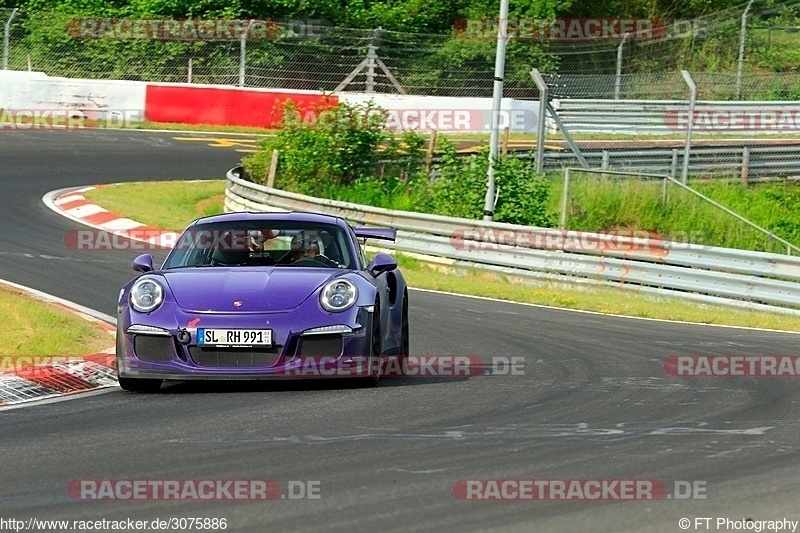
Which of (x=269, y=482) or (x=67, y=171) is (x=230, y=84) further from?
(x=269, y=482)

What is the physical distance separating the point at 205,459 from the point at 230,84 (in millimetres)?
27835

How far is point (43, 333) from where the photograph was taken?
10945 millimetres

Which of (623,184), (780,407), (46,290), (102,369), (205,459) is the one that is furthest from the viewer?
(623,184)

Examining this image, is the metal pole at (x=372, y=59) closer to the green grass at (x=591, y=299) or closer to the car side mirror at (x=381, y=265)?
the green grass at (x=591, y=299)

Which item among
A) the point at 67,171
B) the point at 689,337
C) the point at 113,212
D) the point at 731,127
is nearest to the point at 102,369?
→ the point at 689,337

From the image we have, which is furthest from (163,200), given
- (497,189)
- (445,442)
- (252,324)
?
(445,442)

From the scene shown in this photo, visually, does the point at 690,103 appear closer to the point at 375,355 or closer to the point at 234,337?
the point at 375,355

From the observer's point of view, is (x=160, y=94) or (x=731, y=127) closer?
(x=731, y=127)

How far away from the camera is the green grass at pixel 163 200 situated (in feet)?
71.0

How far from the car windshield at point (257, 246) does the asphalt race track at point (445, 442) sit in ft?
2.99

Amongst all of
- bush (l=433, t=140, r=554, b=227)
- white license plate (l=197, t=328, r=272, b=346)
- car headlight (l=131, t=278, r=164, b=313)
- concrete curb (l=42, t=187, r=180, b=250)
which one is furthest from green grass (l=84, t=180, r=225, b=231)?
white license plate (l=197, t=328, r=272, b=346)

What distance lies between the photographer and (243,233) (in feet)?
33.5

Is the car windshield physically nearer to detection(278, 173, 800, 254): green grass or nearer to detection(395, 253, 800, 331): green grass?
detection(395, 253, 800, 331): green grass

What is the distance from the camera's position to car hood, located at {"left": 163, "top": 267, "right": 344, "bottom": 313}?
8.81m
